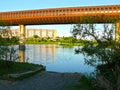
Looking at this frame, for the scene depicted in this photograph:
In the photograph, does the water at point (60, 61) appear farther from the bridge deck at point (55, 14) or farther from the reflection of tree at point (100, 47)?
the bridge deck at point (55, 14)

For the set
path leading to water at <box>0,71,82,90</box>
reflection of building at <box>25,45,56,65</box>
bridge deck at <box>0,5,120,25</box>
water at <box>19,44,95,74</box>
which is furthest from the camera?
bridge deck at <box>0,5,120,25</box>

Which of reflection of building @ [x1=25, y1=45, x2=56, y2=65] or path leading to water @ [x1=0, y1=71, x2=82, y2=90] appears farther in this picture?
reflection of building @ [x1=25, y1=45, x2=56, y2=65]

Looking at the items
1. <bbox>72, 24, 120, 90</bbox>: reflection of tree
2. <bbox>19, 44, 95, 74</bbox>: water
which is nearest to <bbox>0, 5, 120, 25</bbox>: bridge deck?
<bbox>19, 44, 95, 74</bbox>: water

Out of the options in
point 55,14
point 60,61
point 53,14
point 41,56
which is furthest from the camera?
point 53,14

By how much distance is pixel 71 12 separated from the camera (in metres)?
102

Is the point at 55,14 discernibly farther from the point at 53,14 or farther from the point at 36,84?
the point at 36,84

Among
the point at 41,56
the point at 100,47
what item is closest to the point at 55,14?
the point at 41,56

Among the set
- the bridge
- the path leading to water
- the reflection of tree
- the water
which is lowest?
the water

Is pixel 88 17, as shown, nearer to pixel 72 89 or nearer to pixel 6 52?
pixel 72 89

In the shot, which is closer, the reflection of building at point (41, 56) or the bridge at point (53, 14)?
the reflection of building at point (41, 56)

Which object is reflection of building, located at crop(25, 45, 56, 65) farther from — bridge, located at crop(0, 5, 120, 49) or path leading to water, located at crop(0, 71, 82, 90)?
path leading to water, located at crop(0, 71, 82, 90)

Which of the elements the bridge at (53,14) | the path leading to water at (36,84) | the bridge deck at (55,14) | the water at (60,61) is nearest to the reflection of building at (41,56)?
the water at (60,61)

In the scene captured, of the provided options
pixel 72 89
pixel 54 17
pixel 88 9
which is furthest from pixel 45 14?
pixel 72 89

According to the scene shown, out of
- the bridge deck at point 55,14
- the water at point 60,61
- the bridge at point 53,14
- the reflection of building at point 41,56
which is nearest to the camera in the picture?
the water at point 60,61
